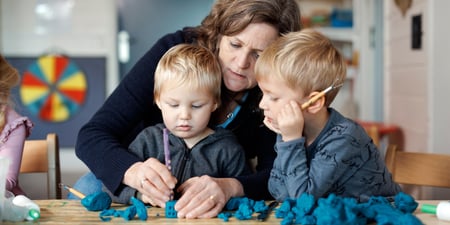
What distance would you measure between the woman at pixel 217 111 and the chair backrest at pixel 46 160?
0.12 m

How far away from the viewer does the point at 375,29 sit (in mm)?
4320

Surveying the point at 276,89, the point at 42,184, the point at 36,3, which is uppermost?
the point at 36,3

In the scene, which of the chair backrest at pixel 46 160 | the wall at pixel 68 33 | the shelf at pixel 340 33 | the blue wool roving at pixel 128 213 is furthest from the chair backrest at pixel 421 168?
the wall at pixel 68 33

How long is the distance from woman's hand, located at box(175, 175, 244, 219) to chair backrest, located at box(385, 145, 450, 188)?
0.57 metres

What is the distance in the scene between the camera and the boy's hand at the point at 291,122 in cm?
111

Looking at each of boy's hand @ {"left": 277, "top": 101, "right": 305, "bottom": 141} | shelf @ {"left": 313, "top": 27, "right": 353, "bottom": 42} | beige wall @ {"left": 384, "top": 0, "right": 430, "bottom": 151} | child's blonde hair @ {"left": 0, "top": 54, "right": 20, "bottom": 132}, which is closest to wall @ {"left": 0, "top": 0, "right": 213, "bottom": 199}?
shelf @ {"left": 313, "top": 27, "right": 353, "bottom": 42}

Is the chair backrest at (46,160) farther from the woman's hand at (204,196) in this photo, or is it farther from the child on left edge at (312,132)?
the child on left edge at (312,132)

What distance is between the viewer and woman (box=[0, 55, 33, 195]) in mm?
1535

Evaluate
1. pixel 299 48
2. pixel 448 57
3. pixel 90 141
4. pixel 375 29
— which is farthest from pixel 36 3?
pixel 299 48

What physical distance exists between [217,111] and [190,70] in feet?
0.78

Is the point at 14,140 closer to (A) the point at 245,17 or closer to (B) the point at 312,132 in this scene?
(A) the point at 245,17

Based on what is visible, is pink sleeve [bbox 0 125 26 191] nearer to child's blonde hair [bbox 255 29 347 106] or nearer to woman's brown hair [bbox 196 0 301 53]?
woman's brown hair [bbox 196 0 301 53]

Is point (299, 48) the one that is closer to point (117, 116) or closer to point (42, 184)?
point (117, 116)

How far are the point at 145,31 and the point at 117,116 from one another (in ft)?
11.1
